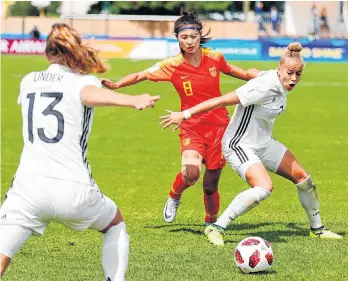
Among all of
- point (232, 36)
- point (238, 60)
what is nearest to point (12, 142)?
point (238, 60)

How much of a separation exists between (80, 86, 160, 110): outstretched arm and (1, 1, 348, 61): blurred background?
21.2 meters

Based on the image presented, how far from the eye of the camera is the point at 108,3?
A: 7312 centimetres

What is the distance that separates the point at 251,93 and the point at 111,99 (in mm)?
3199

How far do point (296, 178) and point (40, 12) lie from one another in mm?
67479

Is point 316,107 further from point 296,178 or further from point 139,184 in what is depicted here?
point 296,178

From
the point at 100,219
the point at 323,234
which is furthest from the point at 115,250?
the point at 323,234

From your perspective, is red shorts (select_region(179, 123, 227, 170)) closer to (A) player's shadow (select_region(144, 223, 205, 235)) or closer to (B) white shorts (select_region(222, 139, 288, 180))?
(B) white shorts (select_region(222, 139, 288, 180))

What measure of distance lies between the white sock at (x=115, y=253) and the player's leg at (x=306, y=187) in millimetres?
3366

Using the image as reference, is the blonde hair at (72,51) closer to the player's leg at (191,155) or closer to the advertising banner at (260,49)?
the player's leg at (191,155)

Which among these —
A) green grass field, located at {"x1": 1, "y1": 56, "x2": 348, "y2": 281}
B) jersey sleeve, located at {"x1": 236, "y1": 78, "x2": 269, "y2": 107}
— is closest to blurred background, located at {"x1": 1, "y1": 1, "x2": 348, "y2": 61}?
green grass field, located at {"x1": 1, "y1": 56, "x2": 348, "y2": 281}

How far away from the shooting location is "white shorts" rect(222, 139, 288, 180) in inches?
367

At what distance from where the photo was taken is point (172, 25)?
189 ft

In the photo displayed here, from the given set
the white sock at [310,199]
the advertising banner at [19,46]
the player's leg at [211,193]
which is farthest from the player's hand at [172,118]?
the advertising banner at [19,46]

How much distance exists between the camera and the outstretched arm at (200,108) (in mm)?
8406
